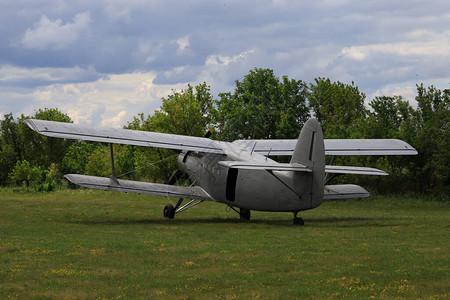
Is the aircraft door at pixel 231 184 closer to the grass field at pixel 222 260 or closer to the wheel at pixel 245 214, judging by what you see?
the grass field at pixel 222 260

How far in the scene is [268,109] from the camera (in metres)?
59.2

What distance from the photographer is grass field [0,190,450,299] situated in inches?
355

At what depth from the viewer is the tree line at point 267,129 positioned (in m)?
35.3

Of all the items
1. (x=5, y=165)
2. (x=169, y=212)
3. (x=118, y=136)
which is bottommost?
(x=169, y=212)

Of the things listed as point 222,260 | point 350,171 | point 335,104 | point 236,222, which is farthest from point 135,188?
point 335,104

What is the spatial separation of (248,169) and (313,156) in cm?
227

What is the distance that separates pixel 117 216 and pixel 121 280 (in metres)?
13.6

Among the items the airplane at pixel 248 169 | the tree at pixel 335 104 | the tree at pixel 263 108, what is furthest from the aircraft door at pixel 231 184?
the tree at pixel 335 104

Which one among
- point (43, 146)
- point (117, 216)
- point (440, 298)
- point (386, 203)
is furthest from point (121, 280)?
point (43, 146)

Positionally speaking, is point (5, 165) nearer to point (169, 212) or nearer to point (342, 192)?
point (169, 212)

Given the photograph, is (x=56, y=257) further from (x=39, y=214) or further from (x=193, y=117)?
(x=193, y=117)

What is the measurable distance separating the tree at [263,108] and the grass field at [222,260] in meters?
36.9

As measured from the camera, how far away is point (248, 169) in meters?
18.3

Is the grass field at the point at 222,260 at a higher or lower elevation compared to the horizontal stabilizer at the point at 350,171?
lower
